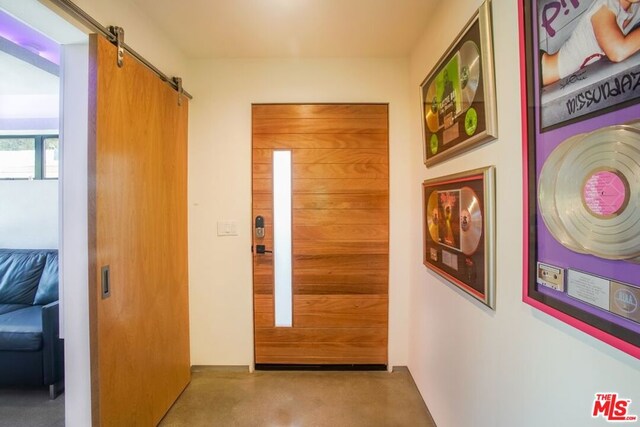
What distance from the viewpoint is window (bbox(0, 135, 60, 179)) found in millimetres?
2791

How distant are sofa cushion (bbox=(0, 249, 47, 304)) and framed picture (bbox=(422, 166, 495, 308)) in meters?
3.24

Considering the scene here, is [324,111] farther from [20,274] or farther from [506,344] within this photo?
[20,274]

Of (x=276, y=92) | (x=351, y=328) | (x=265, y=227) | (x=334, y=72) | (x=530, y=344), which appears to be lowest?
(x=351, y=328)

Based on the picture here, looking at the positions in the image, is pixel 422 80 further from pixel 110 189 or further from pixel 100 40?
pixel 110 189

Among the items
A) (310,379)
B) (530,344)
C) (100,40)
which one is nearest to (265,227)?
(310,379)

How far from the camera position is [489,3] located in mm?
1027

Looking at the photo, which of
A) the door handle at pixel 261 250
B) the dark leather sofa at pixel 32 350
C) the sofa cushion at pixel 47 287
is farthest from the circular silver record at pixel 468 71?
the sofa cushion at pixel 47 287

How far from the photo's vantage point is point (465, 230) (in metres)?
1.23

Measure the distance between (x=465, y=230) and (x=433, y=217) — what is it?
35cm

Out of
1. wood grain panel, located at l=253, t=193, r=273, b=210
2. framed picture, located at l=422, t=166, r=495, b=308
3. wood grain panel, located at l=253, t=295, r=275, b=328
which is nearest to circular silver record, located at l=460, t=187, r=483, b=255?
framed picture, located at l=422, t=166, r=495, b=308

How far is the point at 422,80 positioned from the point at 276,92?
1072 millimetres

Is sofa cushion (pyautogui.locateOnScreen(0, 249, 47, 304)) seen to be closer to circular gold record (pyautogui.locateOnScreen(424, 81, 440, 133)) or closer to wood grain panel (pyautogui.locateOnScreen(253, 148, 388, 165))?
wood grain panel (pyautogui.locateOnScreen(253, 148, 388, 165))

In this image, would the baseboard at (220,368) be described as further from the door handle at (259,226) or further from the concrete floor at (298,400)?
the door handle at (259,226)

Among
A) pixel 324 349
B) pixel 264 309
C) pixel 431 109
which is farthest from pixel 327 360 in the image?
pixel 431 109
